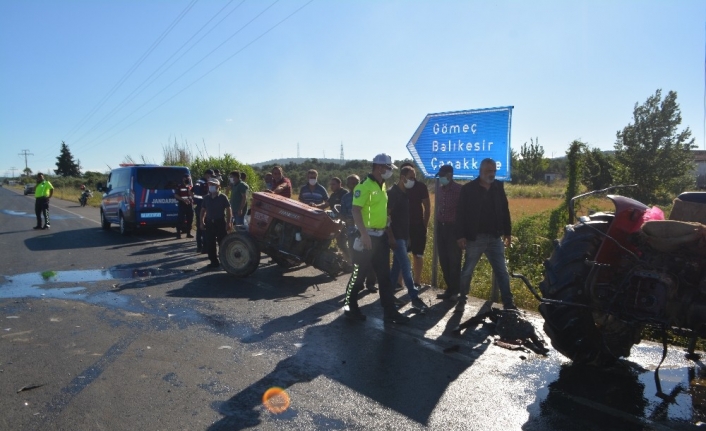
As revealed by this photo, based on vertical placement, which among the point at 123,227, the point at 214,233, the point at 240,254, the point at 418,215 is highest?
A: the point at 418,215

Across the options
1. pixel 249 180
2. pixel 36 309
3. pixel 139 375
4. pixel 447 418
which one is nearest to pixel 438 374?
pixel 447 418

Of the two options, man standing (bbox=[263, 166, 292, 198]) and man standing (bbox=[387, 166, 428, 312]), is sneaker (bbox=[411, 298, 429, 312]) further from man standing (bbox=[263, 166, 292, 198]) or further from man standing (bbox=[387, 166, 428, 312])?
man standing (bbox=[263, 166, 292, 198])

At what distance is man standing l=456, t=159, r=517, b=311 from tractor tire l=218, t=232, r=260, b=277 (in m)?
3.58

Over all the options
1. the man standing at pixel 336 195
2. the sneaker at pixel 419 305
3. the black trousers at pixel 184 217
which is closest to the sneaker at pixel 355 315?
the sneaker at pixel 419 305

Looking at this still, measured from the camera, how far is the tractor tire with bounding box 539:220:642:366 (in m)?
4.57

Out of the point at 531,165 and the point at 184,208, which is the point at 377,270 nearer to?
the point at 184,208

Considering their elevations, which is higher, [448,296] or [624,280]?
[624,280]

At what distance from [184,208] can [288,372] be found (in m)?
10.9

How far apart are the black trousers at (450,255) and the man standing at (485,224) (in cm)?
88

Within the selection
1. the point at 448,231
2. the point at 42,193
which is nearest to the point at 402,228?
the point at 448,231

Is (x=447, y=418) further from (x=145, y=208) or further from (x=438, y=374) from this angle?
(x=145, y=208)

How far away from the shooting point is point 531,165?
212 feet

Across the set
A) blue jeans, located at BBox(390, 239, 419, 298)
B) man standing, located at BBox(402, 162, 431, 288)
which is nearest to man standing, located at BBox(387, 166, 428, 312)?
blue jeans, located at BBox(390, 239, 419, 298)

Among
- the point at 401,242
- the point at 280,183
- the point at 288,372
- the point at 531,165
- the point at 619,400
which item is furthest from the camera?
the point at 531,165
